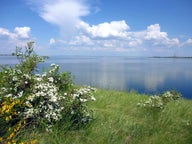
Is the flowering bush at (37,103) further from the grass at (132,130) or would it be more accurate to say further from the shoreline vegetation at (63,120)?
the grass at (132,130)

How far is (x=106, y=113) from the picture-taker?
9.34m

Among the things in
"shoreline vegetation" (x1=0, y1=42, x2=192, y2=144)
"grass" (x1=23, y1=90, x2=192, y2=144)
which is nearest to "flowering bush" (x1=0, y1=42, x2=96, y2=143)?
"shoreline vegetation" (x1=0, y1=42, x2=192, y2=144)

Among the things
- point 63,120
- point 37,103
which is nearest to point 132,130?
point 63,120

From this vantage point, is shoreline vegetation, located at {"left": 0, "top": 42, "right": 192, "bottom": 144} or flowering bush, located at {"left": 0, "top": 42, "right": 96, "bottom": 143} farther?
Answer: flowering bush, located at {"left": 0, "top": 42, "right": 96, "bottom": 143}

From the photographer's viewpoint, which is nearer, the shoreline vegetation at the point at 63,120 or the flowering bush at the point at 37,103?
the shoreline vegetation at the point at 63,120

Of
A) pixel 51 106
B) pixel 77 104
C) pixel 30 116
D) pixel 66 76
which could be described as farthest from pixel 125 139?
pixel 66 76

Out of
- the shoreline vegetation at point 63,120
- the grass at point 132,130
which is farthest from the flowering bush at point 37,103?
the grass at point 132,130

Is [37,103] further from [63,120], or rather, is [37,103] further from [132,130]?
[132,130]

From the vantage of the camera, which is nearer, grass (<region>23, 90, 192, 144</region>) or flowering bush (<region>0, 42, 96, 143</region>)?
grass (<region>23, 90, 192, 144</region>)

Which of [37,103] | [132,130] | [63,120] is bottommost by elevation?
[132,130]

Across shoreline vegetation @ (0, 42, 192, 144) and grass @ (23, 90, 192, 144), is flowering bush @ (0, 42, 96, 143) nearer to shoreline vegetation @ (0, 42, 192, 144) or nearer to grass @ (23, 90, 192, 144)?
shoreline vegetation @ (0, 42, 192, 144)

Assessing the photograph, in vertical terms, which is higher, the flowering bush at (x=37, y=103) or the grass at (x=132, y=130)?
the flowering bush at (x=37, y=103)

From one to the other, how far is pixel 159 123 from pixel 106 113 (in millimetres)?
2088

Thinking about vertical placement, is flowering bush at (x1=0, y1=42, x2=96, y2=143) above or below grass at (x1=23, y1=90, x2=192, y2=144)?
above
